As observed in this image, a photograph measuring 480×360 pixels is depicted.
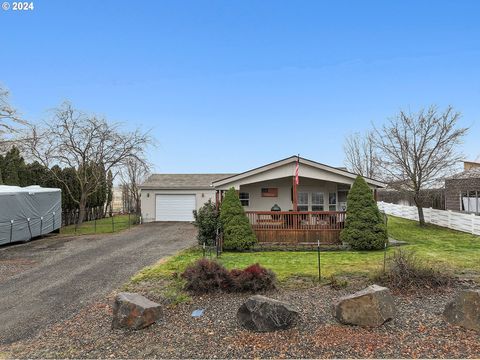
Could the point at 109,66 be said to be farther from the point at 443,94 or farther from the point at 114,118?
the point at 443,94

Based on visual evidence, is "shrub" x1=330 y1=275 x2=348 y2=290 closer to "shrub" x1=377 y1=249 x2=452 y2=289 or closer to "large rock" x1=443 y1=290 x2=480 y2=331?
"shrub" x1=377 y1=249 x2=452 y2=289

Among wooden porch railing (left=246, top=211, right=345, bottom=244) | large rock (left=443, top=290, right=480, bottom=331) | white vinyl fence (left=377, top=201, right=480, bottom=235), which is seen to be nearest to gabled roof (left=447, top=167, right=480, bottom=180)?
white vinyl fence (left=377, top=201, right=480, bottom=235)

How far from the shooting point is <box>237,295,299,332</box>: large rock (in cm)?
450

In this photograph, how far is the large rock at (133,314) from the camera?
15.4 ft

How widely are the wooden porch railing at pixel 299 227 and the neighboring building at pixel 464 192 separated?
13.1m

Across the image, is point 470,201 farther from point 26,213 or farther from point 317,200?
point 26,213

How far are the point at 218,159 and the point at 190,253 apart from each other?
25.2 meters

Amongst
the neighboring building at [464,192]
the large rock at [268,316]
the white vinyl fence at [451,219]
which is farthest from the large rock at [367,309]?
the neighboring building at [464,192]

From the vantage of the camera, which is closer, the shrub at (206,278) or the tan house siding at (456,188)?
the shrub at (206,278)

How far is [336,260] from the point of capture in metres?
9.42

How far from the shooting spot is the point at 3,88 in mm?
19953

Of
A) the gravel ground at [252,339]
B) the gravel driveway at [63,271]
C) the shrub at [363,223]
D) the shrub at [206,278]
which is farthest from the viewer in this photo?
the shrub at [363,223]

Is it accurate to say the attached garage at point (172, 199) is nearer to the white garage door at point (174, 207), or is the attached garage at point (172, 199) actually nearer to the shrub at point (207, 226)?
Answer: the white garage door at point (174, 207)

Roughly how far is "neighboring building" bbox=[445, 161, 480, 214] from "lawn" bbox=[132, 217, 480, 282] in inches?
387
